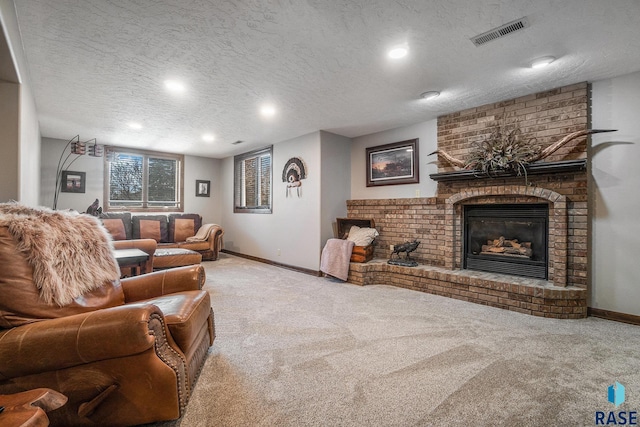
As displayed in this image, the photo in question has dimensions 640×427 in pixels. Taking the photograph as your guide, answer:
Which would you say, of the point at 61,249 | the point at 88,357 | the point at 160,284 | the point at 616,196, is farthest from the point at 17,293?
the point at 616,196

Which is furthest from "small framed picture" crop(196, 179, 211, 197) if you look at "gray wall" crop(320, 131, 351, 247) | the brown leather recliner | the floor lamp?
the brown leather recliner

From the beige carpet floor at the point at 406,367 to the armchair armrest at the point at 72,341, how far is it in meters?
0.52

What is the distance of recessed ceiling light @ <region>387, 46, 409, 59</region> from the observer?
244 centimetres

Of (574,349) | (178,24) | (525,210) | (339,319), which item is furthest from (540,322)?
(178,24)

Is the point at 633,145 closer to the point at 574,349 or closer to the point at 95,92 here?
the point at 574,349

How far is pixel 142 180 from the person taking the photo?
21.4ft

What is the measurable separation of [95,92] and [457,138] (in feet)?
14.9

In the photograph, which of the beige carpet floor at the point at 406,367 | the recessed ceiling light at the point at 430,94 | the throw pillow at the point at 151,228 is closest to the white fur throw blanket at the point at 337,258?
the beige carpet floor at the point at 406,367

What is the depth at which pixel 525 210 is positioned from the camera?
3621 mm

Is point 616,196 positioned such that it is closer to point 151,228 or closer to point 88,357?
point 88,357

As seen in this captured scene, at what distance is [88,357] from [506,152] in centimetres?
411

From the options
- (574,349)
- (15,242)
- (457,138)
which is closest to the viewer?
(15,242)

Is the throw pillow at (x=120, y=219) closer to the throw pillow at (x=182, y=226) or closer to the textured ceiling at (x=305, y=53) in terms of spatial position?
the throw pillow at (x=182, y=226)

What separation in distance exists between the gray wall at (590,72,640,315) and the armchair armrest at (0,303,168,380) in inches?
161
